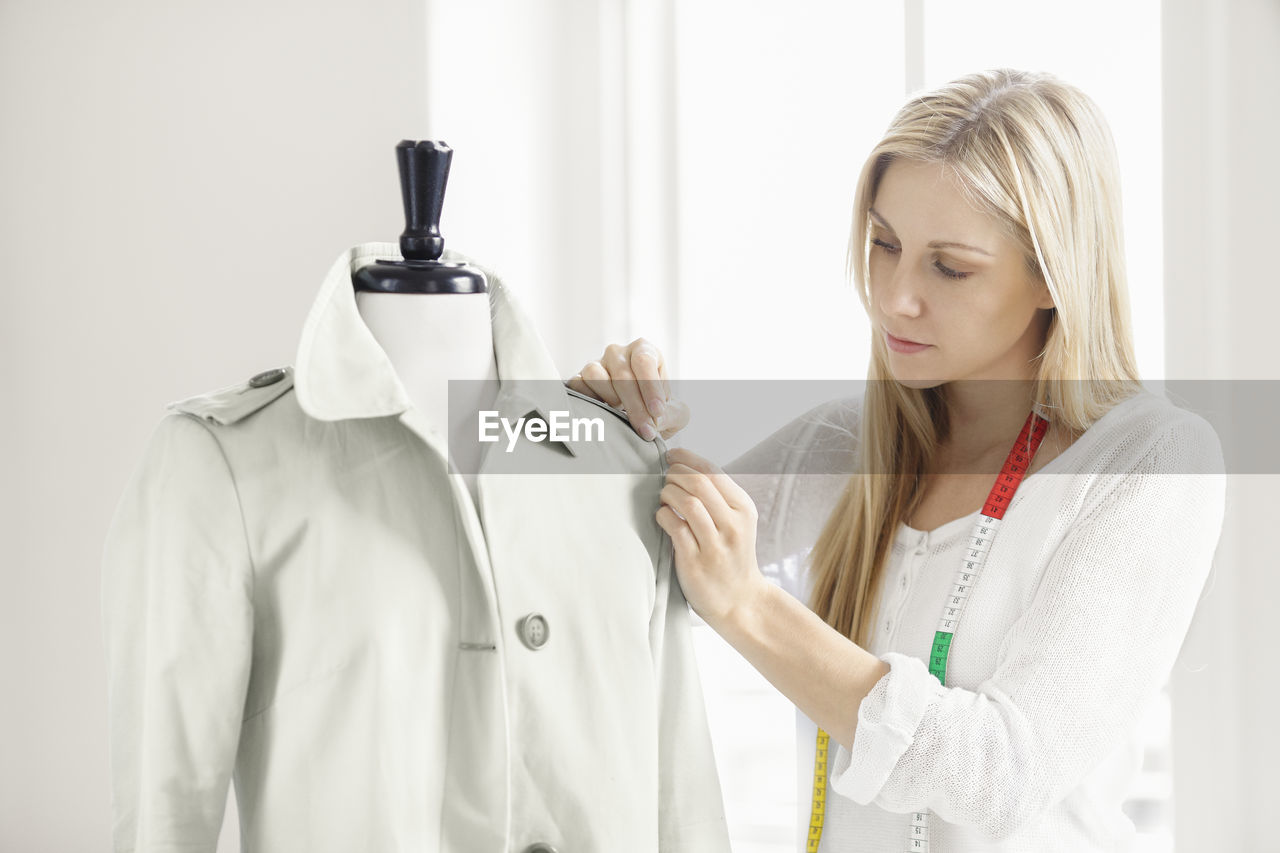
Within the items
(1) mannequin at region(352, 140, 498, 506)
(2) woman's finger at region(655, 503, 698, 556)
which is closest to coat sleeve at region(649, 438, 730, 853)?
(2) woman's finger at region(655, 503, 698, 556)

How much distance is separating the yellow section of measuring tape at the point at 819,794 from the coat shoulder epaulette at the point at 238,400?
0.83 metres

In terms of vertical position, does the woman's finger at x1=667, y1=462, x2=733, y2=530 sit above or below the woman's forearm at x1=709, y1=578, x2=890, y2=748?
above

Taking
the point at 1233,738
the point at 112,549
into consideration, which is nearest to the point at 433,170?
the point at 112,549

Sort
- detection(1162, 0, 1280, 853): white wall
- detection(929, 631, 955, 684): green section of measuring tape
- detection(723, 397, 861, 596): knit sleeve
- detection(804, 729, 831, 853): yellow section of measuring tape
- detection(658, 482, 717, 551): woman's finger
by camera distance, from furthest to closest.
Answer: detection(1162, 0, 1280, 853): white wall < detection(723, 397, 861, 596): knit sleeve < detection(804, 729, 831, 853): yellow section of measuring tape < detection(929, 631, 955, 684): green section of measuring tape < detection(658, 482, 717, 551): woman's finger

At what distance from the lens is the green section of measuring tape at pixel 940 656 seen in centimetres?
124

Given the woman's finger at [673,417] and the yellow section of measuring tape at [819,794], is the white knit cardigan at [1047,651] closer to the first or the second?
the yellow section of measuring tape at [819,794]

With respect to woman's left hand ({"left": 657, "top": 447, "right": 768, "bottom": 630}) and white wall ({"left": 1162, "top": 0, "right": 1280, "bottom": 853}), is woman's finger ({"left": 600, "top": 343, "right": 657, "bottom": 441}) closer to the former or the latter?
woman's left hand ({"left": 657, "top": 447, "right": 768, "bottom": 630})

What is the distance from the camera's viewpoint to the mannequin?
901 millimetres

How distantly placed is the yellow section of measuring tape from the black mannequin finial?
79cm

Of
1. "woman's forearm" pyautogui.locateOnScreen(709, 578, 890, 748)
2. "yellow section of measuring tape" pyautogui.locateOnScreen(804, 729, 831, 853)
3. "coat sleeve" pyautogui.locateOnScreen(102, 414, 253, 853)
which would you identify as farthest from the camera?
"yellow section of measuring tape" pyautogui.locateOnScreen(804, 729, 831, 853)

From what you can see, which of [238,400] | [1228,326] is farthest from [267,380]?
[1228,326]

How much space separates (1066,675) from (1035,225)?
513 mm

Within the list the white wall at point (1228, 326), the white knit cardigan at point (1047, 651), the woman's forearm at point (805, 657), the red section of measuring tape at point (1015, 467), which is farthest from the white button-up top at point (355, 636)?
the white wall at point (1228, 326)

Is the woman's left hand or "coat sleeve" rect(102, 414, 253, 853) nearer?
"coat sleeve" rect(102, 414, 253, 853)
